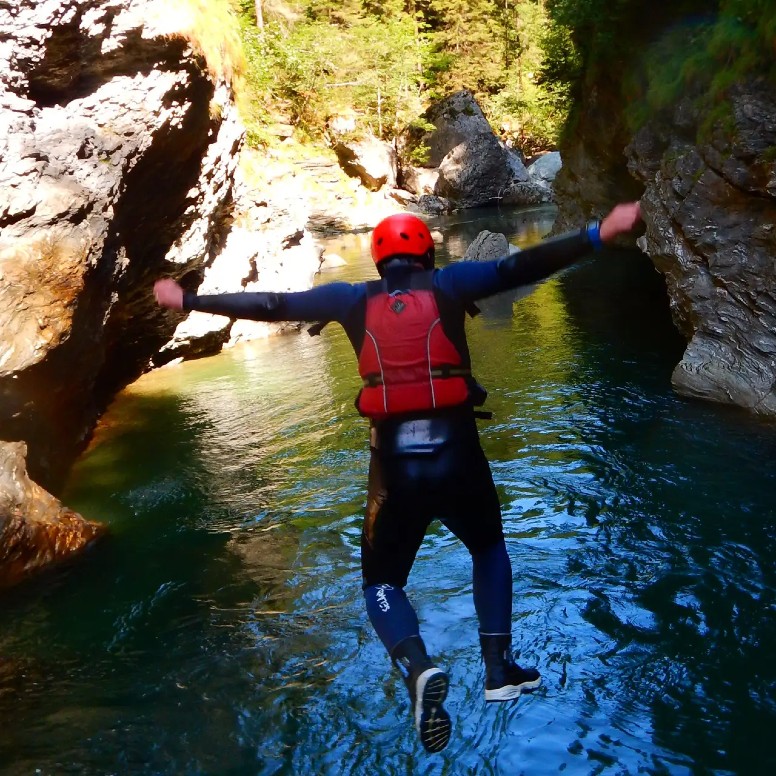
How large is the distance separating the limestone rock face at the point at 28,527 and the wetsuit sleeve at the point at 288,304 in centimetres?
339

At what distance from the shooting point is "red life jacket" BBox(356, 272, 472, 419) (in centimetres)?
314

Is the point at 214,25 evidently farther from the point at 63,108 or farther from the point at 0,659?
the point at 0,659

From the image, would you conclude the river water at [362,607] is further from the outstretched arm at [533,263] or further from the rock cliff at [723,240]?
the outstretched arm at [533,263]

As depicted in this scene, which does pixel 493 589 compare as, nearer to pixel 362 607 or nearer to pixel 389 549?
pixel 389 549

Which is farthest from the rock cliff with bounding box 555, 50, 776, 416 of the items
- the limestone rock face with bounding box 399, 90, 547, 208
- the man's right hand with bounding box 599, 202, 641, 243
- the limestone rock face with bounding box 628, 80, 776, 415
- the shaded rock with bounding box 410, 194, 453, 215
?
the limestone rock face with bounding box 399, 90, 547, 208

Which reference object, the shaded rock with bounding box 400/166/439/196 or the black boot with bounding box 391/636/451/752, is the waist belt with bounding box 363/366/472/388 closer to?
the black boot with bounding box 391/636/451/752

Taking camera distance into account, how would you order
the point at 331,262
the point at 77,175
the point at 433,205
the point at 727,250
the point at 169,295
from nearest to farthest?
the point at 169,295
the point at 77,175
the point at 727,250
the point at 331,262
the point at 433,205

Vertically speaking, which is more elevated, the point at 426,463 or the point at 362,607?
the point at 426,463

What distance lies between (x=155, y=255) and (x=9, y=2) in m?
4.21

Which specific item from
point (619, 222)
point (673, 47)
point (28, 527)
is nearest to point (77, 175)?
point (28, 527)

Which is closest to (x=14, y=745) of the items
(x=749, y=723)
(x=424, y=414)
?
(x=424, y=414)

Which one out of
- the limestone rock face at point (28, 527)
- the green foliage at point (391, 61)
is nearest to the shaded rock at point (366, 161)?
the green foliage at point (391, 61)

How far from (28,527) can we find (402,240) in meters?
4.21

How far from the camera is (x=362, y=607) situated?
16.7ft
